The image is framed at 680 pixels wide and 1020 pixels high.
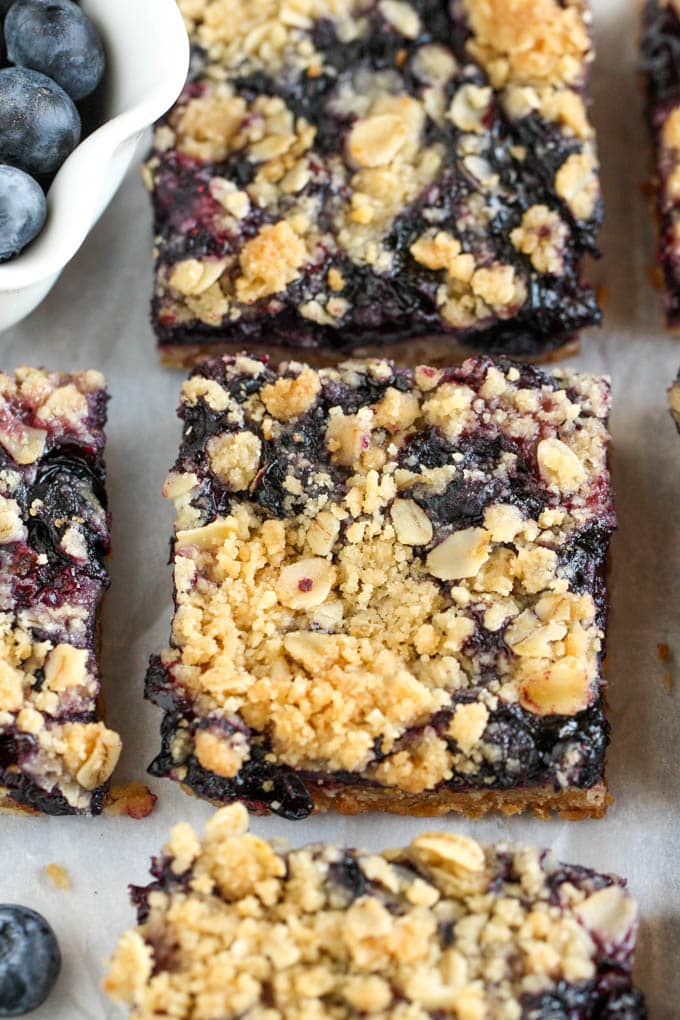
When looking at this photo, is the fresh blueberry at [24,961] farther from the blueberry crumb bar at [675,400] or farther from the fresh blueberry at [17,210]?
the blueberry crumb bar at [675,400]

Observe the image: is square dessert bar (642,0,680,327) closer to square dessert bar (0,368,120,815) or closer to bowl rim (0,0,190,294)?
bowl rim (0,0,190,294)

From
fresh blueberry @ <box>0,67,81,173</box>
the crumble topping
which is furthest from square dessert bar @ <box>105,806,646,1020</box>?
the crumble topping

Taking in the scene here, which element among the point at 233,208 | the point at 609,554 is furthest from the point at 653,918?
the point at 233,208

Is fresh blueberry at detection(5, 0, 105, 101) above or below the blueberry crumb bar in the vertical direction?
above

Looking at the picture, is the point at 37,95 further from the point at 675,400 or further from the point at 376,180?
the point at 675,400

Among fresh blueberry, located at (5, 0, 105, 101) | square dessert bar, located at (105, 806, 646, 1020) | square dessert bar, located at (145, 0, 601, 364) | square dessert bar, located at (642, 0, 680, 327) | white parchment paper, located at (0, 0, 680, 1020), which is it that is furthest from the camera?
square dessert bar, located at (642, 0, 680, 327)

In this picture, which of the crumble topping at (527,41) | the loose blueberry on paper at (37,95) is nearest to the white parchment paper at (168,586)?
the crumble topping at (527,41)
